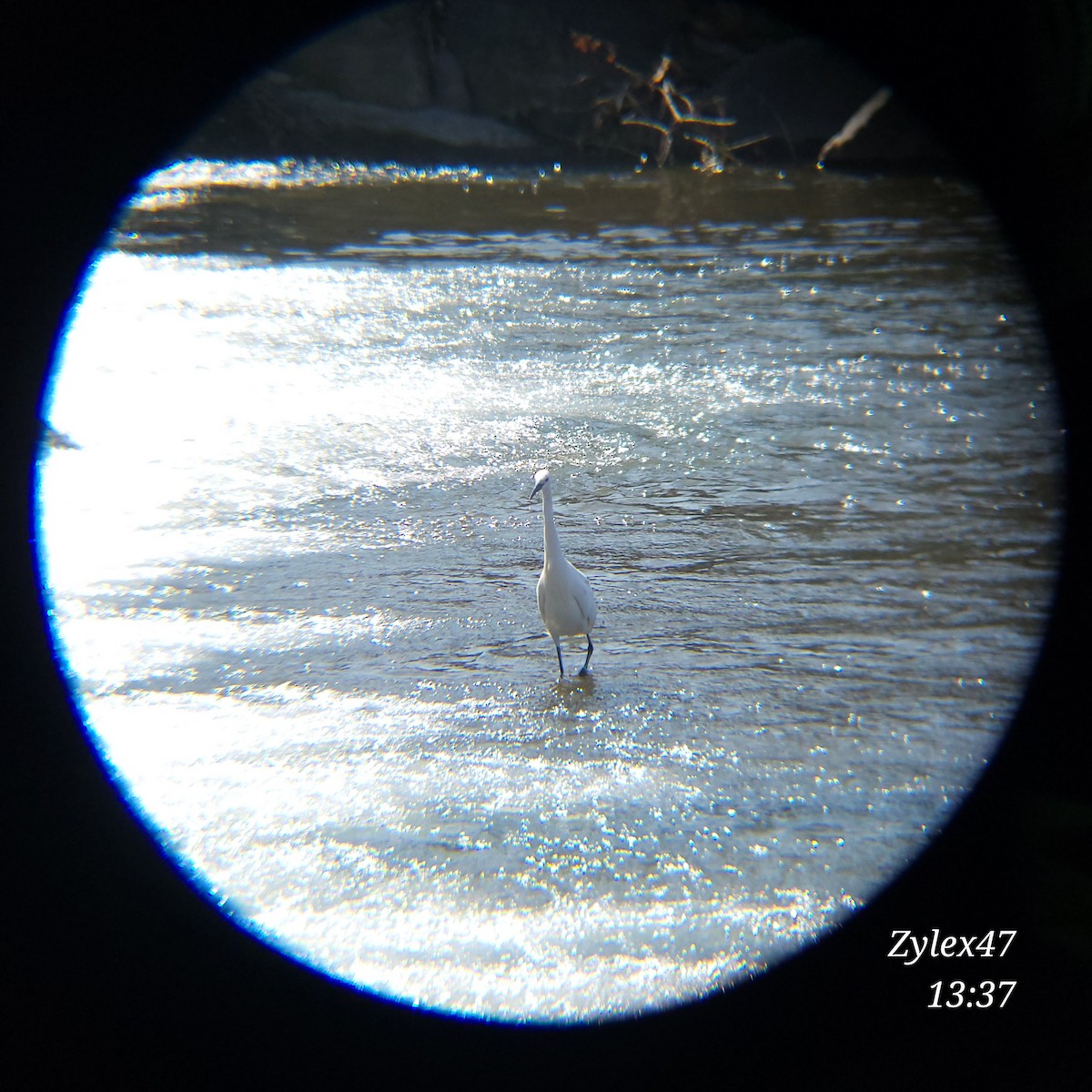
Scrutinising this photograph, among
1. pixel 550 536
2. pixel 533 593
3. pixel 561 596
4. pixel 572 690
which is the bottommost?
pixel 572 690

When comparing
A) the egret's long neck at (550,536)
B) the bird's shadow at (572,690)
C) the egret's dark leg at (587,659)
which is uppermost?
the egret's long neck at (550,536)

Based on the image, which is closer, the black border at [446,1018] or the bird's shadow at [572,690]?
the black border at [446,1018]

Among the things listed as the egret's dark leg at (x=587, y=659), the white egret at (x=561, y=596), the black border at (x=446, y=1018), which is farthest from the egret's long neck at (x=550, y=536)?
the black border at (x=446, y=1018)

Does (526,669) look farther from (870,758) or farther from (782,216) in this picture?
(782,216)

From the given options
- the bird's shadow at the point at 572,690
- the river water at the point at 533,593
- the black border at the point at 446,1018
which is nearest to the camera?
the black border at the point at 446,1018

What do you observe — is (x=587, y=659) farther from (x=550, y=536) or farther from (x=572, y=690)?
(x=550, y=536)

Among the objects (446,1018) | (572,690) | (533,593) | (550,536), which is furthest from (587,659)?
(446,1018)

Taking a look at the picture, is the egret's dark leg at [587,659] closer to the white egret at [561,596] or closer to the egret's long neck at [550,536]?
the white egret at [561,596]
